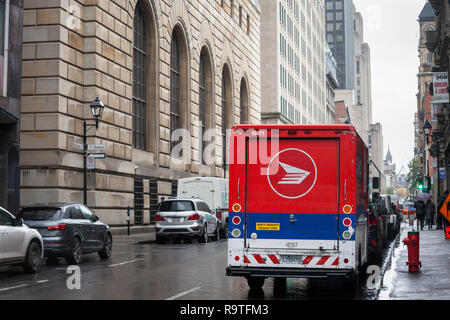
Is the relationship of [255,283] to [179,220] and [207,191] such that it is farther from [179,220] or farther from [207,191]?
[207,191]

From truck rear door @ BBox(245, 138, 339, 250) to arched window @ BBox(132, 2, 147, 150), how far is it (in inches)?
1108

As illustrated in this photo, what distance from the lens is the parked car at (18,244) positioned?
15609 millimetres

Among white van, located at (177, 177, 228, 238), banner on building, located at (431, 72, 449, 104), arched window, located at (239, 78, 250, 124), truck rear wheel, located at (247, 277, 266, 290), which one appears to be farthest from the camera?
arched window, located at (239, 78, 250, 124)

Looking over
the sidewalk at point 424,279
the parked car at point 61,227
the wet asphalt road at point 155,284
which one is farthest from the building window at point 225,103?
the parked car at point 61,227

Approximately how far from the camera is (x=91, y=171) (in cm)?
3366

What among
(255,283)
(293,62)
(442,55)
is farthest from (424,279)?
(293,62)

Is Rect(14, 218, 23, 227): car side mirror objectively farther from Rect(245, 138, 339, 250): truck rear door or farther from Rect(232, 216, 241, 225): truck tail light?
Rect(245, 138, 339, 250): truck rear door

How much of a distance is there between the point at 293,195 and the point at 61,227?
812 centimetres

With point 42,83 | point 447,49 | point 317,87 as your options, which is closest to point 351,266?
point 42,83

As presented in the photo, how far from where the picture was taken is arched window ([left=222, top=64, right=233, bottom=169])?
190 feet

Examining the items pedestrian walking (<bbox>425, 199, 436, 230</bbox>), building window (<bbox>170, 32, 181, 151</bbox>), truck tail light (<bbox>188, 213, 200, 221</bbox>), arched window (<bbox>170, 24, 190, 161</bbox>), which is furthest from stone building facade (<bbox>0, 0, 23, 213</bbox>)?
pedestrian walking (<bbox>425, 199, 436, 230</bbox>)

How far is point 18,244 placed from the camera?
53.0ft

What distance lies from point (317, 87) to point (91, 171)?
88.8 metres
